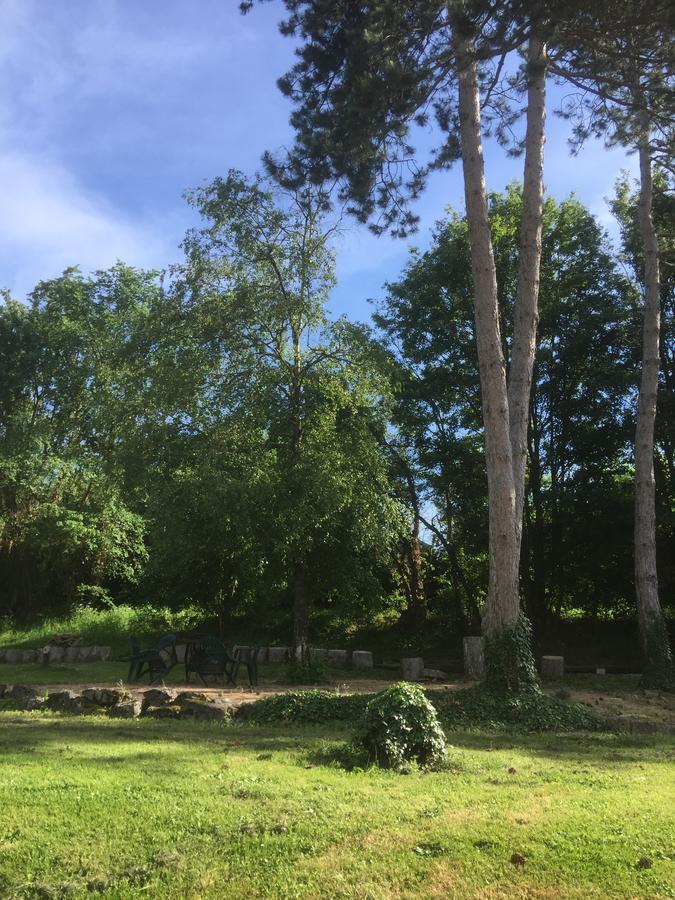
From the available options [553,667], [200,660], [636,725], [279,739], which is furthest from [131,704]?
[553,667]

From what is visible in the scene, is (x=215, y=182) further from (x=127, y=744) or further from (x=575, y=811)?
(x=575, y=811)

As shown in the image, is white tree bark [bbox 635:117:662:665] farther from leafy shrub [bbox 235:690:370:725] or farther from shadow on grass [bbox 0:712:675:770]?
leafy shrub [bbox 235:690:370:725]

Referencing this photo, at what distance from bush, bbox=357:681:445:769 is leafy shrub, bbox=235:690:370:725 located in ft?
8.33

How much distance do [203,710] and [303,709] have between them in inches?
48.0

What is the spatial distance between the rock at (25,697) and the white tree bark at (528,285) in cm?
721

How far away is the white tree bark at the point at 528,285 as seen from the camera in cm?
1113

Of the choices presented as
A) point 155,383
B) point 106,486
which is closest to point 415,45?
point 155,383

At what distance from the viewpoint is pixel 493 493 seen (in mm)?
10148

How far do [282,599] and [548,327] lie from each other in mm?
10782

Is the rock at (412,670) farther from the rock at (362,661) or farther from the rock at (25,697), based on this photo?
the rock at (25,697)

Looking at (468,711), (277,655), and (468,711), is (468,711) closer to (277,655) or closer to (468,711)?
(468,711)

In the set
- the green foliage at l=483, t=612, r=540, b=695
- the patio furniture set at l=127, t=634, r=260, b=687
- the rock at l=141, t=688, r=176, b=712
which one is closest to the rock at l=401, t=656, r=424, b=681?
the patio furniture set at l=127, t=634, r=260, b=687

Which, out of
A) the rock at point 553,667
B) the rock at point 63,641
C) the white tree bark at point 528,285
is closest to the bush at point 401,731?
the white tree bark at point 528,285

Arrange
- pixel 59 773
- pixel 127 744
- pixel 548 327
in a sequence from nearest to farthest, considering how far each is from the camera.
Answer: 1. pixel 59 773
2. pixel 127 744
3. pixel 548 327
